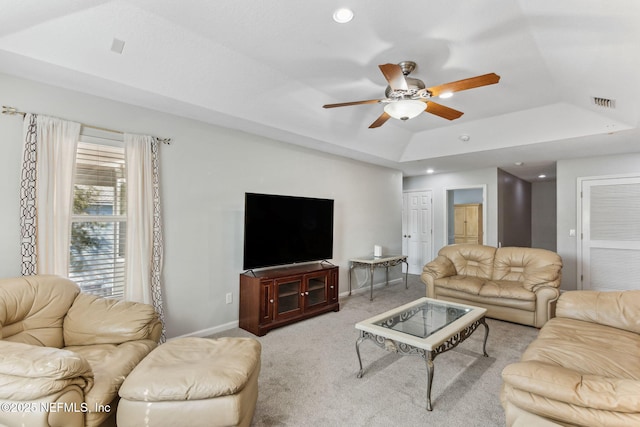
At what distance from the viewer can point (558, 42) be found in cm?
239

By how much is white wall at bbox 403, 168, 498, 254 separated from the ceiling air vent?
10.3 ft

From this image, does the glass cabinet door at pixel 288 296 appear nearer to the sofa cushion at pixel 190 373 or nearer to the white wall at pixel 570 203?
the sofa cushion at pixel 190 373

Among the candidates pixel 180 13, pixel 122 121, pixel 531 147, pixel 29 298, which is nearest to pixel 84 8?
pixel 180 13

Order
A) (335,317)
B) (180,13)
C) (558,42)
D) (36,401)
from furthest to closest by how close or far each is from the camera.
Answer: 1. (335,317)
2. (558,42)
3. (180,13)
4. (36,401)

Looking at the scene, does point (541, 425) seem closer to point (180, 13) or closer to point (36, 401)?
point (36, 401)

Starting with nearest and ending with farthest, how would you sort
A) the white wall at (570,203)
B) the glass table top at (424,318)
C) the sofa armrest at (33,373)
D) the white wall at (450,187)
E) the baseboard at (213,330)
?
the sofa armrest at (33,373), the glass table top at (424,318), the baseboard at (213,330), the white wall at (570,203), the white wall at (450,187)

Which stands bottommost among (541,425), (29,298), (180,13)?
(541,425)

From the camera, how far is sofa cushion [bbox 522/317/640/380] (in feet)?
6.18

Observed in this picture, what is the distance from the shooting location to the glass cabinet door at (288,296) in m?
3.76

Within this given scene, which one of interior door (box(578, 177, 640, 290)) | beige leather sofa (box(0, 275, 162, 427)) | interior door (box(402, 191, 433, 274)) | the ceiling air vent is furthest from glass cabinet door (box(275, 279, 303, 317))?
interior door (box(578, 177, 640, 290))

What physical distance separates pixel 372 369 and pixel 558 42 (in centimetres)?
304

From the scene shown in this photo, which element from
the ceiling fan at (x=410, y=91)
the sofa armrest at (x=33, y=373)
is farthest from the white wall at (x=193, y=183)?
the ceiling fan at (x=410, y=91)

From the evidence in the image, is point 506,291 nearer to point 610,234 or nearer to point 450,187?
point 610,234

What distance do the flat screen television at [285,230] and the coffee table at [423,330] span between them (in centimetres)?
161
